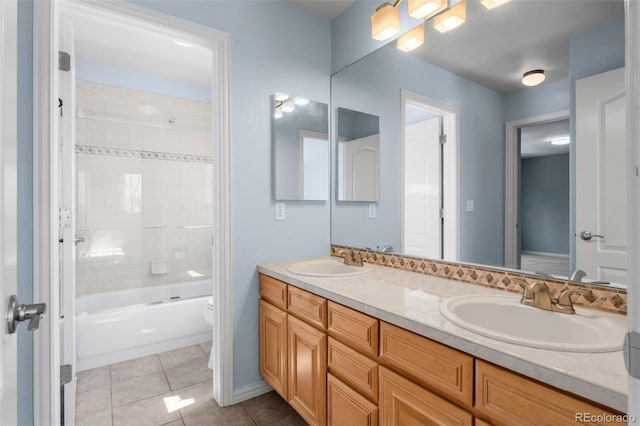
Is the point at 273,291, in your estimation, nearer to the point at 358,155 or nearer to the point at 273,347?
the point at 273,347

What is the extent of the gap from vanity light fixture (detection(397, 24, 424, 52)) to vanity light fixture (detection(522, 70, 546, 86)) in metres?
0.63

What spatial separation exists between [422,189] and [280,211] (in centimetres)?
91

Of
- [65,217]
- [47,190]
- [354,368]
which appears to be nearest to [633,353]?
[354,368]

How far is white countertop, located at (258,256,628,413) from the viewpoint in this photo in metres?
0.68

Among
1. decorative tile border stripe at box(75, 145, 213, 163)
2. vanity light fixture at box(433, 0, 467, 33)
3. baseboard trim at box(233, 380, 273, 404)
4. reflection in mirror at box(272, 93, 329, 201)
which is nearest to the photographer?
vanity light fixture at box(433, 0, 467, 33)

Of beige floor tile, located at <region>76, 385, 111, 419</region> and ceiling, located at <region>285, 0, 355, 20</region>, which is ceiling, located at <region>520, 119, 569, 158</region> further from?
beige floor tile, located at <region>76, 385, 111, 419</region>

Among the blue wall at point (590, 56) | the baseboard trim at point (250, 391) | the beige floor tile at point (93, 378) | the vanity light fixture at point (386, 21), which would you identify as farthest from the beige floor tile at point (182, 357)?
the vanity light fixture at point (386, 21)

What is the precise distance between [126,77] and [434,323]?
11.0 ft

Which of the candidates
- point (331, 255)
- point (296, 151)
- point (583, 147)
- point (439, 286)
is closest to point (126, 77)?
point (296, 151)

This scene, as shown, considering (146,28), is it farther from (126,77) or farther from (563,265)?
(563,265)

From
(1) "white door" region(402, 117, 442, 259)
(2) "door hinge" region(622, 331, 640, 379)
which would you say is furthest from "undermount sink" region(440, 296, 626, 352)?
(1) "white door" region(402, 117, 442, 259)

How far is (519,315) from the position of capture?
1147 mm

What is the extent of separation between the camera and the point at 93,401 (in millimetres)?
1933

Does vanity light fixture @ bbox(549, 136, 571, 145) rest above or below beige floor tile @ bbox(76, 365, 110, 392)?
above
